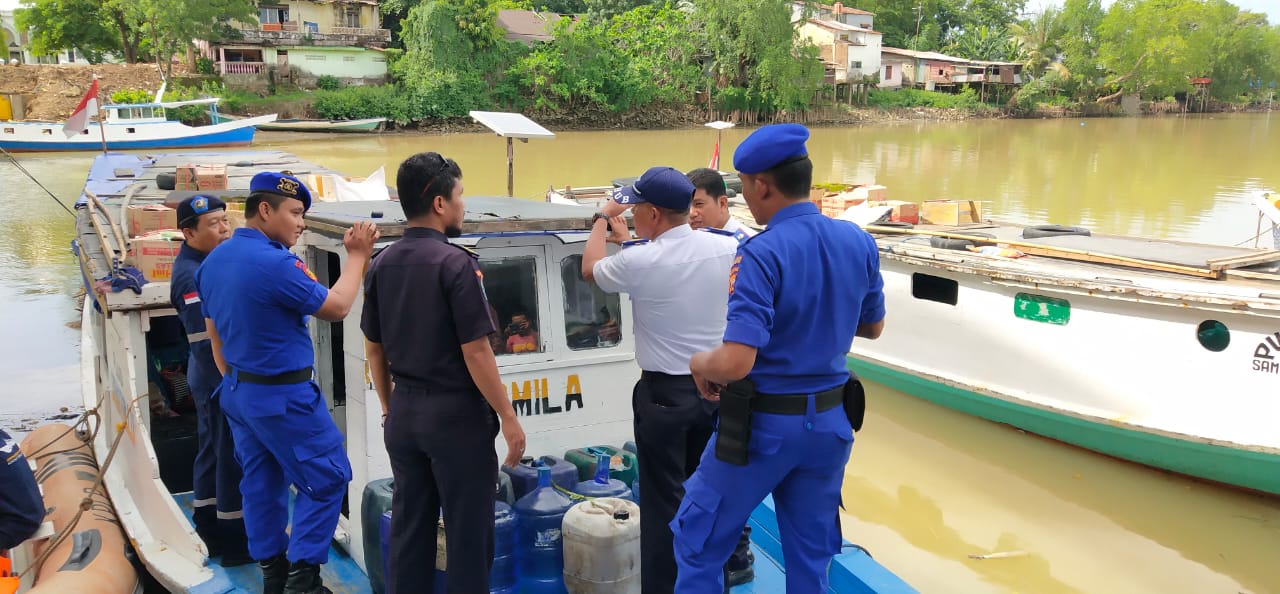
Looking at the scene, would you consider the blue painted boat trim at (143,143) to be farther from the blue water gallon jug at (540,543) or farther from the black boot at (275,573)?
the blue water gallon jug at (540,543)

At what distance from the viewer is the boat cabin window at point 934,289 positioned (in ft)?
30.2

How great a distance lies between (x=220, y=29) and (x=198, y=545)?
48.4 meters

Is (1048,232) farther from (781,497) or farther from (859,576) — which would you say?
(781,497)

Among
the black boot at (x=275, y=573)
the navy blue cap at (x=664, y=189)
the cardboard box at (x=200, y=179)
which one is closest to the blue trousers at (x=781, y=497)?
the navy blue cap at (x=664, y=189)

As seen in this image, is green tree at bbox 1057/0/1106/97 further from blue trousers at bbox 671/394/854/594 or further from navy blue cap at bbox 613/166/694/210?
blue trousers at bbox 671/394/854/594

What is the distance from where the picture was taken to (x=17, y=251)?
1814 cm

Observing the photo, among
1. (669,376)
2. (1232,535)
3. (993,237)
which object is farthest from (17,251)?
(1232,535)

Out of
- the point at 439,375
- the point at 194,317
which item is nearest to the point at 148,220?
the point at 194,317

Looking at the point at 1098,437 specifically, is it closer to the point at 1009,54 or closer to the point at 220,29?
the point at 220,29

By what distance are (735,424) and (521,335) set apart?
5.41 feet

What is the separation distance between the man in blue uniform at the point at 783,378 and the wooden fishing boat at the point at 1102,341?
18.3ft

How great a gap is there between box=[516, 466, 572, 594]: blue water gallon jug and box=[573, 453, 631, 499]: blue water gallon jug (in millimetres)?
190

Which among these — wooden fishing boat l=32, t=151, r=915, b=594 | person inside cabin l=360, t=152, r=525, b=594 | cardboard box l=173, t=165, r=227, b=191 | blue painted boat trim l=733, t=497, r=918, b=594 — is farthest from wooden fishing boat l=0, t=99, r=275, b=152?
blue painted boat trim l=733, t=497, r=918, b=594

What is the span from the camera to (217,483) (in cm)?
439
